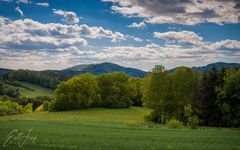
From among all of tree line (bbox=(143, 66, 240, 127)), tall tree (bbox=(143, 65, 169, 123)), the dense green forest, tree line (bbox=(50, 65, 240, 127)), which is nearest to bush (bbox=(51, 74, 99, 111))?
the dense green forest

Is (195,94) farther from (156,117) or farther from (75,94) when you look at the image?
(75,94)

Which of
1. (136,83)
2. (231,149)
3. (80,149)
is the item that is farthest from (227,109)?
(136,83)

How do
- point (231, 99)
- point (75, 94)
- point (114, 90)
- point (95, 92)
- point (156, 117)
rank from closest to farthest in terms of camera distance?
point (231, 99) → point (156, 117) → point (75, 94) → point (95, 92) → point (114, 90)

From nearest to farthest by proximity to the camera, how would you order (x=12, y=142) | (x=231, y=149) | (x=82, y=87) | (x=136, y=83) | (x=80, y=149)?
(x=80, y=149), (x=12, y=142), (x=231, y=149), (x=82, y=87), (x=136, y=83)

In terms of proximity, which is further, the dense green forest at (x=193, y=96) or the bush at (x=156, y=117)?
the bush at (x=156, y=117)

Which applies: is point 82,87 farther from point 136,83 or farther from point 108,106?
point 136,83

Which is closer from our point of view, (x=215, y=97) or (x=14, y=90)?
(x=215, y=97)

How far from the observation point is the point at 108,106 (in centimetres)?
10444

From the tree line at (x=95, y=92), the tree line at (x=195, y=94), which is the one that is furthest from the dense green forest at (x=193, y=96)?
the tree line at (x=95, y=92)

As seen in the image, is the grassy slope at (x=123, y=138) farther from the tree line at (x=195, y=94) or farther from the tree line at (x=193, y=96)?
the tree line at (x=195, y=94)

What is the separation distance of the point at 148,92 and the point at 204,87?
13.2 metres

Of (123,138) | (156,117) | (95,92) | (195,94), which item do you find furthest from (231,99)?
(95,92)

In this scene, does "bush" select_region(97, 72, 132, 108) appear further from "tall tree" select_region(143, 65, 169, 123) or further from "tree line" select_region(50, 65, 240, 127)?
"tall tree" select_region(143, 65, 169, 123)

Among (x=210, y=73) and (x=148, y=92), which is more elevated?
(x=210, y=73)
